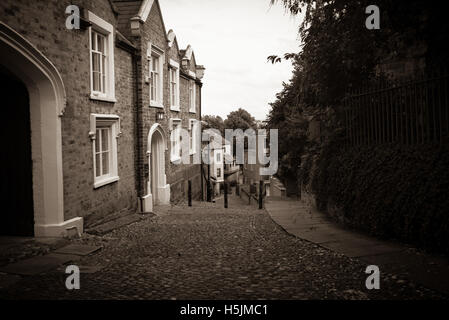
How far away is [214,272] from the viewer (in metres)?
5.80

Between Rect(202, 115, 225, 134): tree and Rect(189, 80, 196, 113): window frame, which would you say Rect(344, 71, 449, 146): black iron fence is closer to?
Rect(189, 80, 196, 113): window frame

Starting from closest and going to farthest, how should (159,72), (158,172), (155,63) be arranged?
(155,63), (159,72), (158,172)

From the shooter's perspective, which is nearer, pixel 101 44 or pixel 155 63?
pixel 101 44

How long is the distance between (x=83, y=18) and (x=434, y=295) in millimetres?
8601

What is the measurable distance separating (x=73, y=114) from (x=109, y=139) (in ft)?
8.52

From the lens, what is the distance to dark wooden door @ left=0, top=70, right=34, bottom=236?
7.89 m

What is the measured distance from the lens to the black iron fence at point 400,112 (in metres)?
6.41

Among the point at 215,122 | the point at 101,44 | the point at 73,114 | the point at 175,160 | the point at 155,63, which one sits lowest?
the point at 175,160

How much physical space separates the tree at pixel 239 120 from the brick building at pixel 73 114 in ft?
173

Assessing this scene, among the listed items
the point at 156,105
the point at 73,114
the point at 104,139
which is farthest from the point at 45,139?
the point at 156,105

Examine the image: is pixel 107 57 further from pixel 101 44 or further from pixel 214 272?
pixel 214 272

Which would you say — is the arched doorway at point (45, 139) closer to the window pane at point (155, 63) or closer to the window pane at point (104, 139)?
the window pane at point (104, 139)

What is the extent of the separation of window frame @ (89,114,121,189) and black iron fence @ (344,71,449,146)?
609 cm

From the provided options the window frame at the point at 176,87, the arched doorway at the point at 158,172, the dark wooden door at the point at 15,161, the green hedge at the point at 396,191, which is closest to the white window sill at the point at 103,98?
the dark wooden door at the point at 15,161
